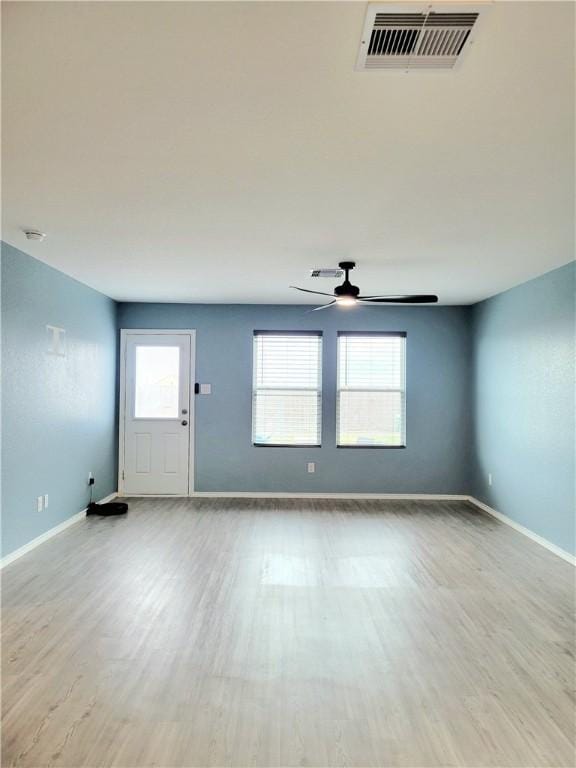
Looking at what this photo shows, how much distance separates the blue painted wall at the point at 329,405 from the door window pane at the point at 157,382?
323 mm

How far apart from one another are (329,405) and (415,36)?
5.13 m

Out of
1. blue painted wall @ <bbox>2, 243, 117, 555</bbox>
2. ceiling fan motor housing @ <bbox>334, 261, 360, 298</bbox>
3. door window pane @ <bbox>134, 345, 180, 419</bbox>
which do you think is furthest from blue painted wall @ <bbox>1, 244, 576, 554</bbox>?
ceiling fan motor housing @ <bbox>334, 261, 360, 298</bbox>

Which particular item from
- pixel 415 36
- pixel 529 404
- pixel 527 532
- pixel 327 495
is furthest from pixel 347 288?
pixel 327 495

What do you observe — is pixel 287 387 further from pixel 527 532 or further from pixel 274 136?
pixel 274 136

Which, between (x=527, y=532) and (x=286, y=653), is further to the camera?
(x=527, y=532)

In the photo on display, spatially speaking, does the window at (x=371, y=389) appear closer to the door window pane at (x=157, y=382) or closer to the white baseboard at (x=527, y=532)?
the white baseboard at (x=527, y=532)

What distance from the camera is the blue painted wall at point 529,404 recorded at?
4309 millimetres

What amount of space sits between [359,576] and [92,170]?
10.8 feet

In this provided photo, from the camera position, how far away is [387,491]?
646cm

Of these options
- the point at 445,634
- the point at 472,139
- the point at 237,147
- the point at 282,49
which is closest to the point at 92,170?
the point at 237,147

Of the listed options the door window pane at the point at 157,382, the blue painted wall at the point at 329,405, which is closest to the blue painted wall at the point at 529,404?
the blue painted wall at the point at 329,405

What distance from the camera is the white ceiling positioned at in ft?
5.06

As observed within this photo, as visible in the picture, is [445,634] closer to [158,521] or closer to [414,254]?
[414,254]

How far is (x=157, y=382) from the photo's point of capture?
21.4 ft
